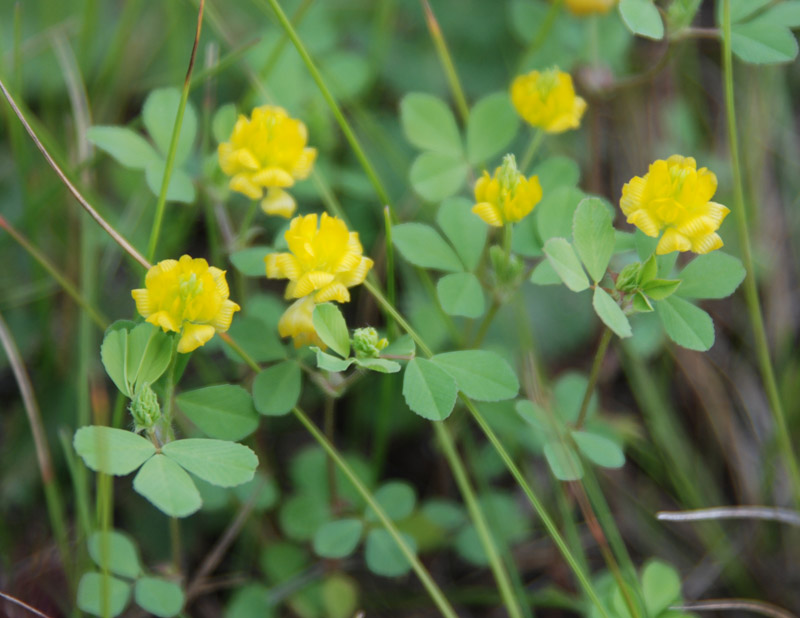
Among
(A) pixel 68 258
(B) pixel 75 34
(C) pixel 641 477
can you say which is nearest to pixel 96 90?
(B) pixel 75 34

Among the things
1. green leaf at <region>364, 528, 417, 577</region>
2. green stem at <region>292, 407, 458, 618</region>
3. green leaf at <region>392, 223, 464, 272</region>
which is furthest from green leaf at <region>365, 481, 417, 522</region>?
green leaf at <region>392, 223, 464, 272</region>

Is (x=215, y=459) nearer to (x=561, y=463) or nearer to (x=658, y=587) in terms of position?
(x=561, y=463)

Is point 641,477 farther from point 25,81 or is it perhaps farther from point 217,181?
point 25,81

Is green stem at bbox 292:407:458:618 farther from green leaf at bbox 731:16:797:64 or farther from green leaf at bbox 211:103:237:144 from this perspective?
green leaf at bbox 731:16:797:64

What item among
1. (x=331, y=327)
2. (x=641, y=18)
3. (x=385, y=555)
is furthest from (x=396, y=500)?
(x=641, y=18)

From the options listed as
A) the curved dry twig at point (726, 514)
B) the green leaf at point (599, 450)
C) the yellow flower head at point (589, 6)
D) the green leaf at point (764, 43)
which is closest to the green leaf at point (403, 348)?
the green leaf at point (599, 450)

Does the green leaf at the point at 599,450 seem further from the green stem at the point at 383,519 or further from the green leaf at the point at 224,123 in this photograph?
the green leaf at the point at 224,123
